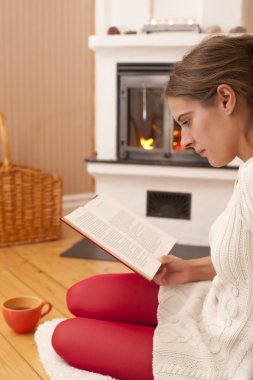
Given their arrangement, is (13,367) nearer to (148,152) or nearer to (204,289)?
(204,289)

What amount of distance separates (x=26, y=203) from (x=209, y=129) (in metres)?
1.81

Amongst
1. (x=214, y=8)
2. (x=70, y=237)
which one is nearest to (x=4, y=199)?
(x=70, y=237)

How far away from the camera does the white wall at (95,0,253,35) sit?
2734 millimetres

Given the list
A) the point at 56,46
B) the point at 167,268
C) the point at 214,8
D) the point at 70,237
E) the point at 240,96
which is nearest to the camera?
the point at 240,96

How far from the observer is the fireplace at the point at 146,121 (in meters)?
2.78

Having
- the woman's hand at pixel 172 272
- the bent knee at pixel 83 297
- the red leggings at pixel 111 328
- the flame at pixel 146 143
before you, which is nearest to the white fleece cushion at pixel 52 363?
the red leggings at pixel 111 328

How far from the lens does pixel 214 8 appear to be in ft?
9.00

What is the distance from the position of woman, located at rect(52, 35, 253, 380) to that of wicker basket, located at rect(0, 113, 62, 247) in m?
1.43

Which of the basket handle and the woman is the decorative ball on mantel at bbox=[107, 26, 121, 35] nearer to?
the basket handle

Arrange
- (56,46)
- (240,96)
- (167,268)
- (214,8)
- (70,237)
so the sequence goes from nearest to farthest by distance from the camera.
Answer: (240,96)
(167,268)
(214,8)
(70,237)
(56,46)

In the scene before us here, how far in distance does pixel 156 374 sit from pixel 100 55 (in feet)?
6.39

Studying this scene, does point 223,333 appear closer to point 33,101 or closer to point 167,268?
point 167,268

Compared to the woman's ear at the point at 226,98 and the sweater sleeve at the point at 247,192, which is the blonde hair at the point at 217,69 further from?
the sweater sleeve at the point at 247,192

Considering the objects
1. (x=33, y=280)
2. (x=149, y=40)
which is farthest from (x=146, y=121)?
(x=33, y=280)
